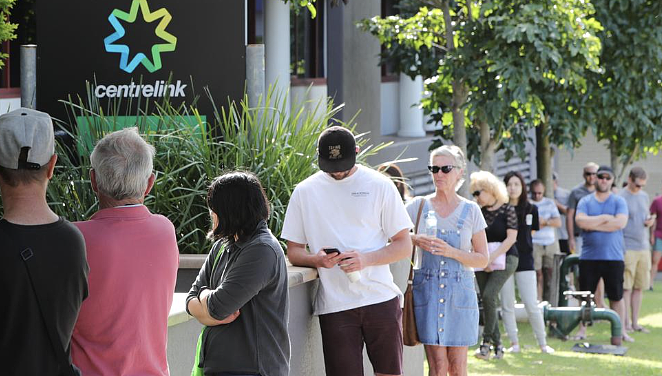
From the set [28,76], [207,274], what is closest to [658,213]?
[28,76]

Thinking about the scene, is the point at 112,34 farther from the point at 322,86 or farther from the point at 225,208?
the point at 322,86

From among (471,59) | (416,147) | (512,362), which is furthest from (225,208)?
(416,147)

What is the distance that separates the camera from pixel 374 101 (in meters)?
18.2

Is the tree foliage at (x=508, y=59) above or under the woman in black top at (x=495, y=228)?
above

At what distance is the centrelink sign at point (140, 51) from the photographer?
812cm

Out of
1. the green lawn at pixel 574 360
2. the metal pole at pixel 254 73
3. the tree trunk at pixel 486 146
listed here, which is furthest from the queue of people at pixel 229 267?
the tree trunk at pixel 486 146

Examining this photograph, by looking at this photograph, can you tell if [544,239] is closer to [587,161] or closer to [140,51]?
[140,51]

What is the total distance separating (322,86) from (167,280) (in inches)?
570

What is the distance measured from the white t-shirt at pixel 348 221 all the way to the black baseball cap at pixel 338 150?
4.8 inches

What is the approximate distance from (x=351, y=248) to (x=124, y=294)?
8.58 feet

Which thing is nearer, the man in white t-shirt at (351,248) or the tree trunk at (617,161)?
the man in white t-shirt at (351,248)

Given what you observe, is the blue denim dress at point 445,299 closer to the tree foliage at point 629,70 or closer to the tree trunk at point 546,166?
the tree foliage at point 629,70

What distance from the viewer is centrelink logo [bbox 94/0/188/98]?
8.16 m

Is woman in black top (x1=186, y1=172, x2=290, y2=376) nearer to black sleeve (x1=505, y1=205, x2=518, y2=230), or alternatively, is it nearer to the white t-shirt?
the white t-shirt
